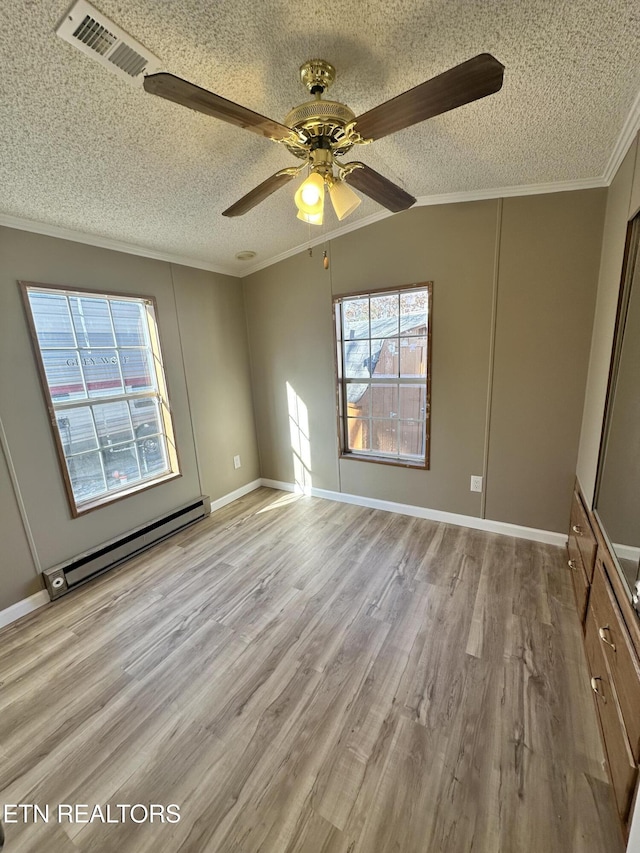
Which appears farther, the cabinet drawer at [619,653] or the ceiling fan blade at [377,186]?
the ceiling fan blade at [377,186]

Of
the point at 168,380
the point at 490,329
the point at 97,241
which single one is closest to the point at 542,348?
the point at 490,329

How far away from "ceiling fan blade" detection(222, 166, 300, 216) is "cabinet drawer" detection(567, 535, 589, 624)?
2343mm

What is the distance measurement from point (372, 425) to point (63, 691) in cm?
269

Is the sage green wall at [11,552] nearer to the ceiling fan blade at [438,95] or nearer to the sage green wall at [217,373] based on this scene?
the sage green wall at [217,373]

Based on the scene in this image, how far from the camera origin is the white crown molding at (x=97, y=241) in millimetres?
1955

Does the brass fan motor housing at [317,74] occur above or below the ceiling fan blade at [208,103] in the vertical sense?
above

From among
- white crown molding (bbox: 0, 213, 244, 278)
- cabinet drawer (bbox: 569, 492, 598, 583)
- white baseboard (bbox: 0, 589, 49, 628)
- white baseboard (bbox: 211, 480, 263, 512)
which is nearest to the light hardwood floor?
white baseboard (bbox: 0, 589, 49, 628)

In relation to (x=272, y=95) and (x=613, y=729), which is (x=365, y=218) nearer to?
(x=272, y=95)

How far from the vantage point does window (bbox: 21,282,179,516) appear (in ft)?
7.18

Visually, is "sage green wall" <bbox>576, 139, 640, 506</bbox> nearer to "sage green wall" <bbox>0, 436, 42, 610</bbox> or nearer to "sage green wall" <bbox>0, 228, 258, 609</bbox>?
"sage green wall" <bbox>0, 228, 258, 609</bbox>

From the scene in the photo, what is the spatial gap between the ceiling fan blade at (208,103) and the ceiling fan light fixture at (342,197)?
281 millimetres

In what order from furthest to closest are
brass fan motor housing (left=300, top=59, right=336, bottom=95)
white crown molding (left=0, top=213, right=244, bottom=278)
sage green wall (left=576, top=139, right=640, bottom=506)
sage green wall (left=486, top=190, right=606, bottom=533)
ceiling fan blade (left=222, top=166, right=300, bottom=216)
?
1. sage green wall (left=486, top=190, right=606, bottom=533)
2. white crown molding (left=0, top=213, right=244, bottom=278)
3. sage green wall (left=576, top=139, right=640, bottom=506)
4. ceiling fan blade (left=222, top=166, right=300, bottom=216)
5. brass fan motor housing (left=300, top=59, right=336, bottom=95)

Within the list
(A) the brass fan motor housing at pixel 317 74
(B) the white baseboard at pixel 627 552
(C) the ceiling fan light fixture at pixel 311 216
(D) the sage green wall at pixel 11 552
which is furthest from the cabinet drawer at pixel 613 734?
(D) the sage green wall at pixel 11 552

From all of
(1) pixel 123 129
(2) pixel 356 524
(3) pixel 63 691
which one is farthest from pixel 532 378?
(3) pixel 63 691
